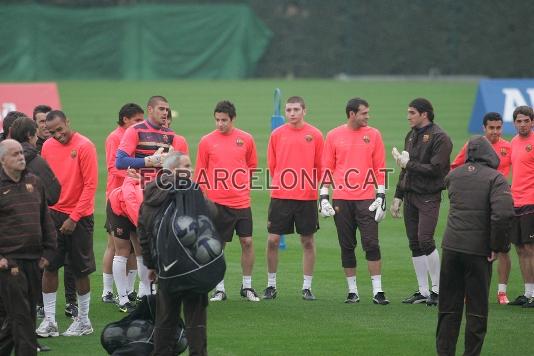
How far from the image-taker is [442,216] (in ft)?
58.6

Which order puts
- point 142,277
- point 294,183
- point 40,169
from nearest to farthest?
1. point 40,169
2. point 142,277
3. point 294,183

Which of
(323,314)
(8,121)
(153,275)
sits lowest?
(323,314)

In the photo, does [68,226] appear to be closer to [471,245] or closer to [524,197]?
[471,245]

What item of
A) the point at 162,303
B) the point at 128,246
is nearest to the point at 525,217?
the point at 128,246

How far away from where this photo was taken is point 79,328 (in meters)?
10.6

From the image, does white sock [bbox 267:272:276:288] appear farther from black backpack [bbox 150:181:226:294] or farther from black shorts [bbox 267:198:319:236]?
black backpack [bbox 150:181:226:294]

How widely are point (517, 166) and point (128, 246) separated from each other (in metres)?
4.70

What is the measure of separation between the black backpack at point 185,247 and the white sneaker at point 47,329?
2515mm

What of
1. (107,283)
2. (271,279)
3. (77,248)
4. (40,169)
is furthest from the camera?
(271,279)

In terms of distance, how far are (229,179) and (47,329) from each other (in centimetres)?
315

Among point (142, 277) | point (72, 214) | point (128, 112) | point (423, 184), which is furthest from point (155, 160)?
point (423, 184)

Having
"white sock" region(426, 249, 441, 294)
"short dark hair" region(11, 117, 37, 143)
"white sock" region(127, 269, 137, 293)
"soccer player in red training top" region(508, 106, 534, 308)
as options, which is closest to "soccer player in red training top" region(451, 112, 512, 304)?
"soccer player in red training top" region(508, 106, 534, 308)

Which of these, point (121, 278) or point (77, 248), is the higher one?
point (77, 248)

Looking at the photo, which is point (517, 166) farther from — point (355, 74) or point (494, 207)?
point (355, 74)
